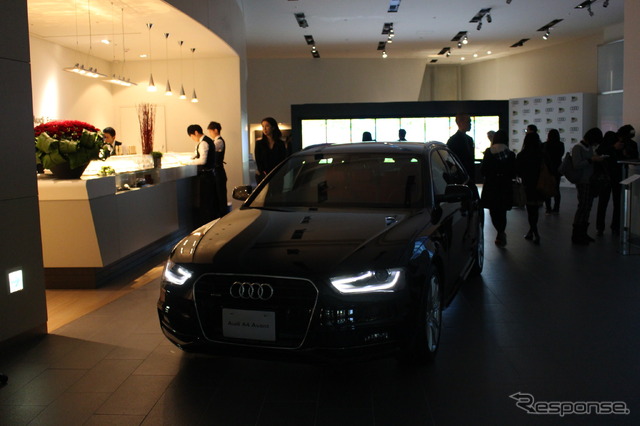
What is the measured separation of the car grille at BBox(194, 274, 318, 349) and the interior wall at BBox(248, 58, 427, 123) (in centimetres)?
2012

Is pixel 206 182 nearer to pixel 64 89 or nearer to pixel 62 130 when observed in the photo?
pixel 62 130

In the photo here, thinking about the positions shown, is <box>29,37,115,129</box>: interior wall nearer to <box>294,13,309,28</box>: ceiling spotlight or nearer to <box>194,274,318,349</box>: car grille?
<box>294,13,309,28</box>: ceiling spotlight

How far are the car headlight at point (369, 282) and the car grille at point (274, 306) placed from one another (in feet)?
0.46

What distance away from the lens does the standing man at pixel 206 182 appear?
10227mm

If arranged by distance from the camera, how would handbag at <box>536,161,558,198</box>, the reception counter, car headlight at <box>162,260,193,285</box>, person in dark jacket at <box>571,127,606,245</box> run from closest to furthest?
car headlight at <box>162,260,193,285</box>, the reception counter, person in dark jacket at <box>571,127,606,245</box>, handbag at <box>536,161,558,198</box>

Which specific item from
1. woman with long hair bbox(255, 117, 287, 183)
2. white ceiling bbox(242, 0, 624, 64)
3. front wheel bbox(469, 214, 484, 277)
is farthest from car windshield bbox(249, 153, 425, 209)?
white ceiling bbox(242, 0, 624, 64)

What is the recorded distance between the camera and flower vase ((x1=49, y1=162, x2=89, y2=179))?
6.36 meters

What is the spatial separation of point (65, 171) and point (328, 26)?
1138 cm

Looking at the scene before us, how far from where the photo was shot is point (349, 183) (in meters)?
4.59

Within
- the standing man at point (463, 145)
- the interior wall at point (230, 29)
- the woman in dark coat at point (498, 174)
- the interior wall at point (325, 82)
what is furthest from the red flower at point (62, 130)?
the interior wall at point (325, 82)

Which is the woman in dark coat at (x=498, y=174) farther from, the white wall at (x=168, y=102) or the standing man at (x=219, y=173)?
the white wall at (x=168, y=102)

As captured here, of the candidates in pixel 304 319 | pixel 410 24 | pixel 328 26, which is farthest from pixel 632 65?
pixel 328 26

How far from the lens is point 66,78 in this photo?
12.7 m

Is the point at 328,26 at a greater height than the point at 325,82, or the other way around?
the point at 328,26
